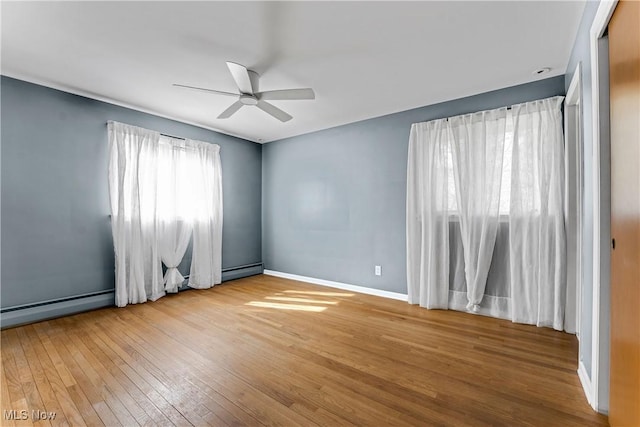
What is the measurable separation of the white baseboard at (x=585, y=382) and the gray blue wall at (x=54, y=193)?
4.52 m

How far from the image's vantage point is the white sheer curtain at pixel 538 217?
Result: 258cm

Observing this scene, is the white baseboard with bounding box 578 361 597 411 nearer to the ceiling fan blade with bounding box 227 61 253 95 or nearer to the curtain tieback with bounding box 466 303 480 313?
the curtain tieback with bounding box 466 303 480 313

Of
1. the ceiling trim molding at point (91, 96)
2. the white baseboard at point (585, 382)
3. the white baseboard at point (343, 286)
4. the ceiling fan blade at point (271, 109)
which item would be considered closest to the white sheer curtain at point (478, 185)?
the white baseboard at point (343, 286)

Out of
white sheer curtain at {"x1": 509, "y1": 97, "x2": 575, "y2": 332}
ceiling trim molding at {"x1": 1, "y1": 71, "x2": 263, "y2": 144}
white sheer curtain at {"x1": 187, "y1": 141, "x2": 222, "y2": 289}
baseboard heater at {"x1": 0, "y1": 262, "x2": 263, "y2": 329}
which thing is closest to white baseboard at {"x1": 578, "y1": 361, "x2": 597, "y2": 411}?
white sheer curtain at {"x1": 509, "y1": 97, "x2": 575, "y2": 332}

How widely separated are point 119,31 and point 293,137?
298cm

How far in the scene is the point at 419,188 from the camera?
339 cm

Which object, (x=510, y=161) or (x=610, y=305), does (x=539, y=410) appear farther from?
(x=510, y=161)

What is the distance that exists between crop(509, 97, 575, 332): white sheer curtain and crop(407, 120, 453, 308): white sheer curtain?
2.16ft

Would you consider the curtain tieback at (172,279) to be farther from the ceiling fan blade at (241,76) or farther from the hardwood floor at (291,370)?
the ceiling fan blade at (241,76)

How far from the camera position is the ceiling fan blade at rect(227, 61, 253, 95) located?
2170 millimetres

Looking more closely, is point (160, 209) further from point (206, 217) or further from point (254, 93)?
point (254, 93)

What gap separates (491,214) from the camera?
2.93 metres

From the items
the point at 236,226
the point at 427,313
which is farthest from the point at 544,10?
the point at 236,226

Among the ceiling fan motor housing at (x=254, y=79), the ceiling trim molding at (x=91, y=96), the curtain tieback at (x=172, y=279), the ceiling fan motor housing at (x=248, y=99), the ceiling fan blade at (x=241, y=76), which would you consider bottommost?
the curtain tieback at (x=172, y=279)
